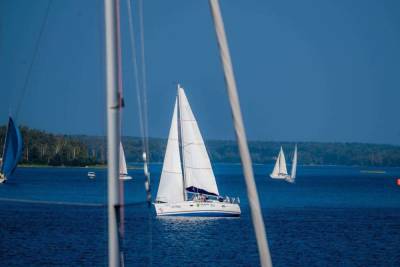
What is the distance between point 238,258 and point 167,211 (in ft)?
59.3

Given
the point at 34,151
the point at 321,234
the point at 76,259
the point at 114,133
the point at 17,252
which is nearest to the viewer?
the point at 114,133

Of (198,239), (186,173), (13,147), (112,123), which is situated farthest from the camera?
(186,173)

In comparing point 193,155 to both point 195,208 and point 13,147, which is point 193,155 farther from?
point 13,147

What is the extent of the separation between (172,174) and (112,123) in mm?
45563

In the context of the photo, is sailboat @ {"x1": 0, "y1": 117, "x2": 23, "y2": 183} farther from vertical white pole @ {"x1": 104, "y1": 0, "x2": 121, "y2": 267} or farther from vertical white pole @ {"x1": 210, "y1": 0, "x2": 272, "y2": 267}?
vertical white pole @ {"x1": 210, "y1": 0, "x2": 272, "y2": 267}

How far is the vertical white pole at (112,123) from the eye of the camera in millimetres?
8922

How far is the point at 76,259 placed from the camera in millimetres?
36312

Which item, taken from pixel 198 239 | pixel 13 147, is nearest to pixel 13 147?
pixel 13 147

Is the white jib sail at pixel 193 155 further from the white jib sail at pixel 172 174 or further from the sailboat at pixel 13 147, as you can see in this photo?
the sailboat at pixel 13 147

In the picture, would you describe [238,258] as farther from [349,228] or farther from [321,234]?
[349,228]

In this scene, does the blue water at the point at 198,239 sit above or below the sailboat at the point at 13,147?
below

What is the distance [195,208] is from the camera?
5422 cm

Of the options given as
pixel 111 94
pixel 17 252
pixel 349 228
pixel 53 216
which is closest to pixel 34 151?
pixel 53 216

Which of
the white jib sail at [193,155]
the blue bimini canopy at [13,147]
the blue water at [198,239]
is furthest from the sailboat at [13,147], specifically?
the white jib sail at [193,155]
